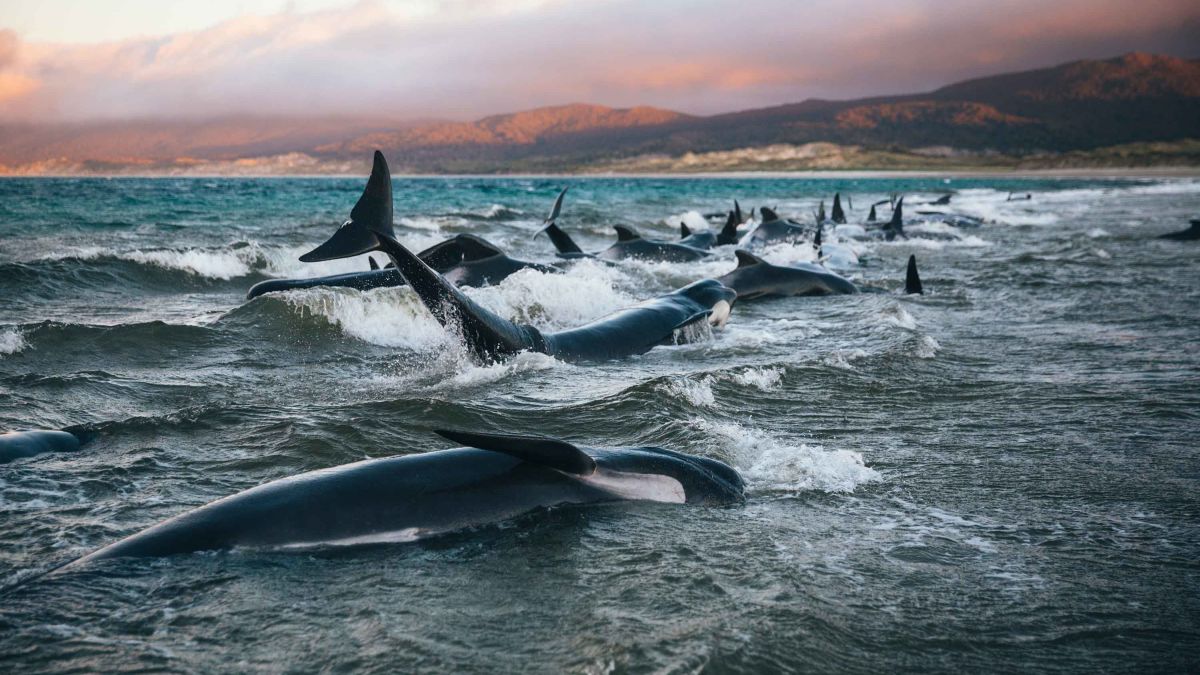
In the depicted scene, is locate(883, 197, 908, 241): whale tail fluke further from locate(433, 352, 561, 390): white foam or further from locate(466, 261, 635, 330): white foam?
locate(433, 352, 561, 390): white foam

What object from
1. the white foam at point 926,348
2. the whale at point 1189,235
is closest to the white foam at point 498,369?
the white foam at point 926,348

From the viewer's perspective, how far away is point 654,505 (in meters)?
5.30

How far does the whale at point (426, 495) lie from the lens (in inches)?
174

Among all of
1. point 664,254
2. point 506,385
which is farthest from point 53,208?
point 506,385

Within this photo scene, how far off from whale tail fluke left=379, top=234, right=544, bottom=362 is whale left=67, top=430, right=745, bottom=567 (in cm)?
259

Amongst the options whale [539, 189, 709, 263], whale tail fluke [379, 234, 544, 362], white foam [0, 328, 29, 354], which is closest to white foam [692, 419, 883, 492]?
whale tail fluke [379, 234, 544, 362]

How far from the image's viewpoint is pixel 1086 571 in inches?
179

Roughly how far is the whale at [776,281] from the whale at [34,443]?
36.2ft

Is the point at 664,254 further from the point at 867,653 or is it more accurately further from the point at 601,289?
the point at 867,653

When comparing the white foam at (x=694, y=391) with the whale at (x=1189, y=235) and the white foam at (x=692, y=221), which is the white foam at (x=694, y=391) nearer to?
the whale at (x=1189, y=235)

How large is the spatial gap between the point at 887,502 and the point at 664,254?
15323 mm

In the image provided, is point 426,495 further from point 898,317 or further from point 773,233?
point 773,233

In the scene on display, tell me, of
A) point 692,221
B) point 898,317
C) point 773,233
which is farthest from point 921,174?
point 898,317

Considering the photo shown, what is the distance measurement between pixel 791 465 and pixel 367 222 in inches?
156
